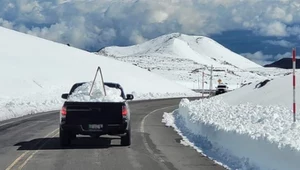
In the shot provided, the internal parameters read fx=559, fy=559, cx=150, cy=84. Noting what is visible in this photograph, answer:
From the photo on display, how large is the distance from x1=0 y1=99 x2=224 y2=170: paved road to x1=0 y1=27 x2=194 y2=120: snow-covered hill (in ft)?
127

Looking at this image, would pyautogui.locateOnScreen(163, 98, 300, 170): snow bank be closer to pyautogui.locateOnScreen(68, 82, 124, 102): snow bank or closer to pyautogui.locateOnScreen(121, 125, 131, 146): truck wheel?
pyautogui.locateOnScreen(121, 125, 131, 146): truck wheel

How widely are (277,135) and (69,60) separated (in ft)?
230

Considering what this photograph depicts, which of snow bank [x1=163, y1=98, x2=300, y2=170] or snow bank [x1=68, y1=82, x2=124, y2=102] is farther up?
snow bank [x1=68, y1=82, x2=124, y2=102]

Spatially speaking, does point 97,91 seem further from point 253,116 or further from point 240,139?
point 253,116

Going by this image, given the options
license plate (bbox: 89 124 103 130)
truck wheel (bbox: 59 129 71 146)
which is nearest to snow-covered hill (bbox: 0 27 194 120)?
truck wheel (bbox: 59 129 71 146)

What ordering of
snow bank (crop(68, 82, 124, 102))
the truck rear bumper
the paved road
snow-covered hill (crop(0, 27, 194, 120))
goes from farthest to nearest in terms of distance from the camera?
snow-covered hill (crop(0, 27, 194, 120))
snow bank (crop(68, 82, 124, 102))
the truck rear bumper
the paved road

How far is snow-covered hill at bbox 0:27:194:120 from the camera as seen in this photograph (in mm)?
62500

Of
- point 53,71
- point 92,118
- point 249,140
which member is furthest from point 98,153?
point 53,71

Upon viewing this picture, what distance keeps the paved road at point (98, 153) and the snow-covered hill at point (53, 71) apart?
38.6m

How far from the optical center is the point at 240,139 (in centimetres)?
Answer: 1328

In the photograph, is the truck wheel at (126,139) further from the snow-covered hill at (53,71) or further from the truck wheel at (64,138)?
the snow-covered hill at (53,71)

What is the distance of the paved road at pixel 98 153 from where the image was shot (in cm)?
1226

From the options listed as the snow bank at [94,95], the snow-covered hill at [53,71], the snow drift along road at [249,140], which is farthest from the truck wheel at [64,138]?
the snow-covered hill at [53,71]

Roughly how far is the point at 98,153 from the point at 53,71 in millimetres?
59120
